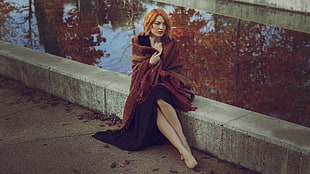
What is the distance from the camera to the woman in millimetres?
4484

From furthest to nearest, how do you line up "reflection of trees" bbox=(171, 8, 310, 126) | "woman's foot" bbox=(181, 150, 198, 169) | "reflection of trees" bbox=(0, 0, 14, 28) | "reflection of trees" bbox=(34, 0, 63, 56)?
1. "reflection of trees" bbox=(0, 0, 14, 28)
2. "reflection of trees" bbox=(34, 0, 63, 56)
3. "reflection of trees" bbox=(171, 8, 310, 126)
4. "woman's foot" bbox=(181, 150, 198, 169)

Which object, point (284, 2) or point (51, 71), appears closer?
point (51, 71)

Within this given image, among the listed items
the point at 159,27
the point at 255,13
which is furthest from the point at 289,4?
the point at 159,27

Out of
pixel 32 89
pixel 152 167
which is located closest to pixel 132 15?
pixel 32 89

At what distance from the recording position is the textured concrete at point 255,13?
11.0 m

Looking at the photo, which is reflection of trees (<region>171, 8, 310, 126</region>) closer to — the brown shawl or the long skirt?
the brown shawl

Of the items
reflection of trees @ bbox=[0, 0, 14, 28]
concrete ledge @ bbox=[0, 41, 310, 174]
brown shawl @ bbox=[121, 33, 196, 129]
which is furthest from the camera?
reflection of trees @ bbox=[0, 0, 14, 28]

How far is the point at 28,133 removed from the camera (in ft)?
16.4

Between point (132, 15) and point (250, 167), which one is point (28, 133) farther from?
point (132, 15)

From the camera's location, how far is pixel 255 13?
12.0 meters

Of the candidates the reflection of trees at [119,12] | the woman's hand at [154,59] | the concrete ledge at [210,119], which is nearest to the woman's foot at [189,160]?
the concrete ledge at [210,119]

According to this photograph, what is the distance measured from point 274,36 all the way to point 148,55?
591 centimetres

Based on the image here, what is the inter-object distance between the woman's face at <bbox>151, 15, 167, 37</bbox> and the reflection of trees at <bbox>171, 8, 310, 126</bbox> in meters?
1.19

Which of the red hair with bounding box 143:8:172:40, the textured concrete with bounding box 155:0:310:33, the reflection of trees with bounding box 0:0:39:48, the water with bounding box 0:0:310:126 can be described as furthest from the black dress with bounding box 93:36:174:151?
the textured concrete with bounding box 155:0:310:33
